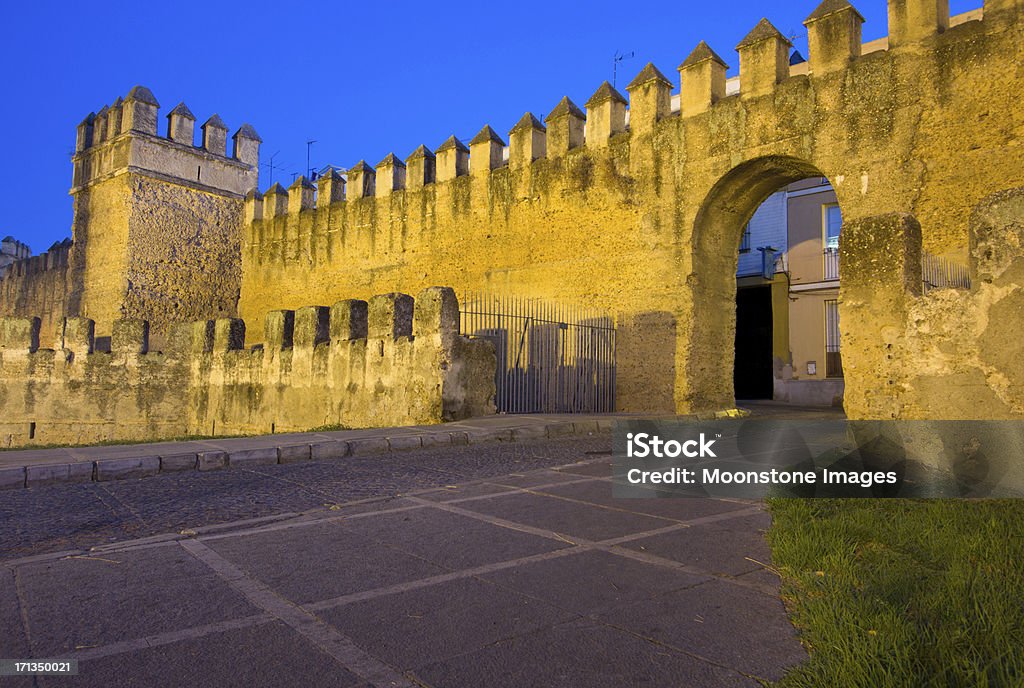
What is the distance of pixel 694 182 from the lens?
1206cm

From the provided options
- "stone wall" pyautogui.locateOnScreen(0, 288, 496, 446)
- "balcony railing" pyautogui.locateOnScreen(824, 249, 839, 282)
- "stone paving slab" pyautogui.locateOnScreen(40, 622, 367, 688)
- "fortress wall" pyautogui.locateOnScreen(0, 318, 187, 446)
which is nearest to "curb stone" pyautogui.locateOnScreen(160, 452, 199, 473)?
"stone wall" pyautogui.locateOnScreen(0, 288, 496, 446)

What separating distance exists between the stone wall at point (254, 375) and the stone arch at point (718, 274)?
3.92 m

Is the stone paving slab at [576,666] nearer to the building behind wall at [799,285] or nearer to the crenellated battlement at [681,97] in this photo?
the crenellated battlement at [681,97]

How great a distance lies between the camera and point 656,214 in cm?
1258

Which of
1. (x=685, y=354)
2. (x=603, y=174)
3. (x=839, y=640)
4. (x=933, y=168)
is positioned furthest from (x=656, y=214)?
(x=839, y=640)

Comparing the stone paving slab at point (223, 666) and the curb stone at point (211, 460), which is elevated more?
the curb stone at point (211, 460)

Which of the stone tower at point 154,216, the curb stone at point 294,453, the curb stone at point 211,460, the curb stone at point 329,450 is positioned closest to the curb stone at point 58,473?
the curb stone at point 211,460

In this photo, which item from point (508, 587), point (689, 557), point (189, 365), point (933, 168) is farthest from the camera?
point (189, 365)

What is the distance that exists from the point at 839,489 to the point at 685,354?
757cm

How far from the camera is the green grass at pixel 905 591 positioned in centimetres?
183

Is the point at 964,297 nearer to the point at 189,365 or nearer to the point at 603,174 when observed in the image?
the point at 603,174

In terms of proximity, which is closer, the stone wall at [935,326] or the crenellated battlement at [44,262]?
the stone wall at [935,326]

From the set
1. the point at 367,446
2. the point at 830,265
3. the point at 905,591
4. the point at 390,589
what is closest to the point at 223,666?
the point at 390,589

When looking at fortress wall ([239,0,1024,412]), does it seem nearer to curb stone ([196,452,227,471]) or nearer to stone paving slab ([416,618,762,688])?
A: stone paving slab ([416,618,762,688])
